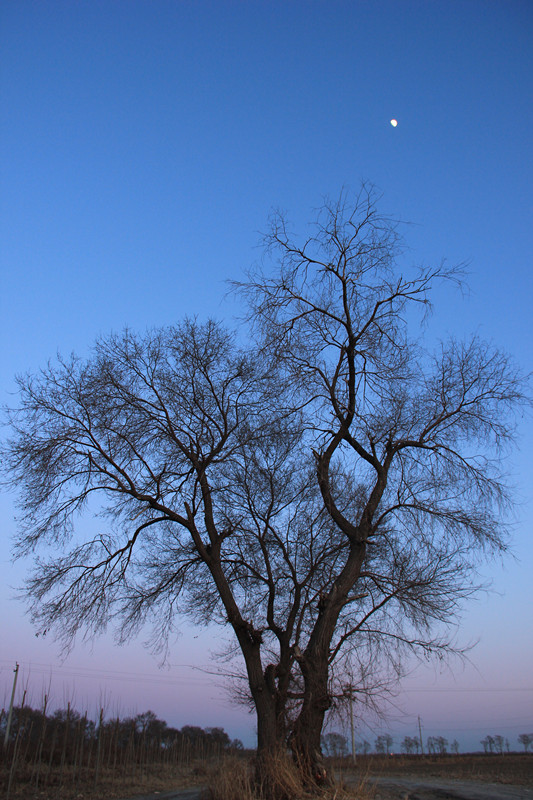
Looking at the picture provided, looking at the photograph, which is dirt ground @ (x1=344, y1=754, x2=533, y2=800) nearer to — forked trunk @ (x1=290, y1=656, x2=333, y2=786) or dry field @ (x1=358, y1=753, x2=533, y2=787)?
dry field @ (x1=358, y1=753, x2=533, y2=787)

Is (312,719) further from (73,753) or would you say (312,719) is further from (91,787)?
(73,753)

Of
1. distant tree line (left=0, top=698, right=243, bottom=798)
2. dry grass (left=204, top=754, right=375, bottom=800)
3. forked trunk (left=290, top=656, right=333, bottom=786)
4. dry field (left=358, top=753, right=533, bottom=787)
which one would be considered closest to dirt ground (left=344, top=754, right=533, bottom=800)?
dry field (left=358, top=753, right=533, bottom=787)

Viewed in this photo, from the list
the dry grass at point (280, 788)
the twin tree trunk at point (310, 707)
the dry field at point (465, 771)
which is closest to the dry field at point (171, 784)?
the dry grass at point (280, 788)

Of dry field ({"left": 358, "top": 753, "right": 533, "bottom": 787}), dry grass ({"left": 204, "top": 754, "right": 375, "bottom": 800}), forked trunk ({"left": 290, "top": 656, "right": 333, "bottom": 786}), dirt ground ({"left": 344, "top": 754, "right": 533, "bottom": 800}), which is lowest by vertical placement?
dry field ({"left": 358, "top": 753, "right": 533, "bottom": 787})

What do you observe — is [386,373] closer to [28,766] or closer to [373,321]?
[373,321]

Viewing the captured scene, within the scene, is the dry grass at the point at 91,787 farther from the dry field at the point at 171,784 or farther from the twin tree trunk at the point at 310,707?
the twin tree trunk at the point at 310,707

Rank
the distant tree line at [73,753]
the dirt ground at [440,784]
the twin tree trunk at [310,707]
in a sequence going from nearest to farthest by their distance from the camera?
the twin tree trunk at [310,707] → the dirt ground at [440,784] → the distant tree line at [73,753]

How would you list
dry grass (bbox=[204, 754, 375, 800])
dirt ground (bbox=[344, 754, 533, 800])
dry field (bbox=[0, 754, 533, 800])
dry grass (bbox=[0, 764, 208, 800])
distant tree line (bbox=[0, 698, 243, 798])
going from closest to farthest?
dry grass (bbox=[204, 754, 375, 800]) → dry field (bbox=[0, 754, 533, 800]) → dirt ground (bbox=[344, 754, 533, 800]) → dry grass (bbox=[0, 764, 208, 800]) → distant tree line (bbox=[0, 698, 243, 798])

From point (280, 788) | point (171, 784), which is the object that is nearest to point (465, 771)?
point (171, 784)

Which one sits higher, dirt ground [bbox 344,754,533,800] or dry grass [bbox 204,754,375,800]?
dry grass [bbox 204,754,375,800]

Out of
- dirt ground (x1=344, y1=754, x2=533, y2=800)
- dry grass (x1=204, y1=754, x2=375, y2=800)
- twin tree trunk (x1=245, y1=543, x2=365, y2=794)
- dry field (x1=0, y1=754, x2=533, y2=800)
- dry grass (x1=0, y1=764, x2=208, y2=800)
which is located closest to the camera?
dry grass (x1=204, y1=754, x2=375, y2=800)

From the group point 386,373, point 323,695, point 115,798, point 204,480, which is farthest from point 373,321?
point 115,798

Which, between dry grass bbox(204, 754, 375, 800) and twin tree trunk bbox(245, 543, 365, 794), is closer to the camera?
dry grass bbox(204, 754, 375, 800)

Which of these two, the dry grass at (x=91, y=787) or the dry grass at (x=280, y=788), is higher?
the dry grass at (x=280, y=788)
